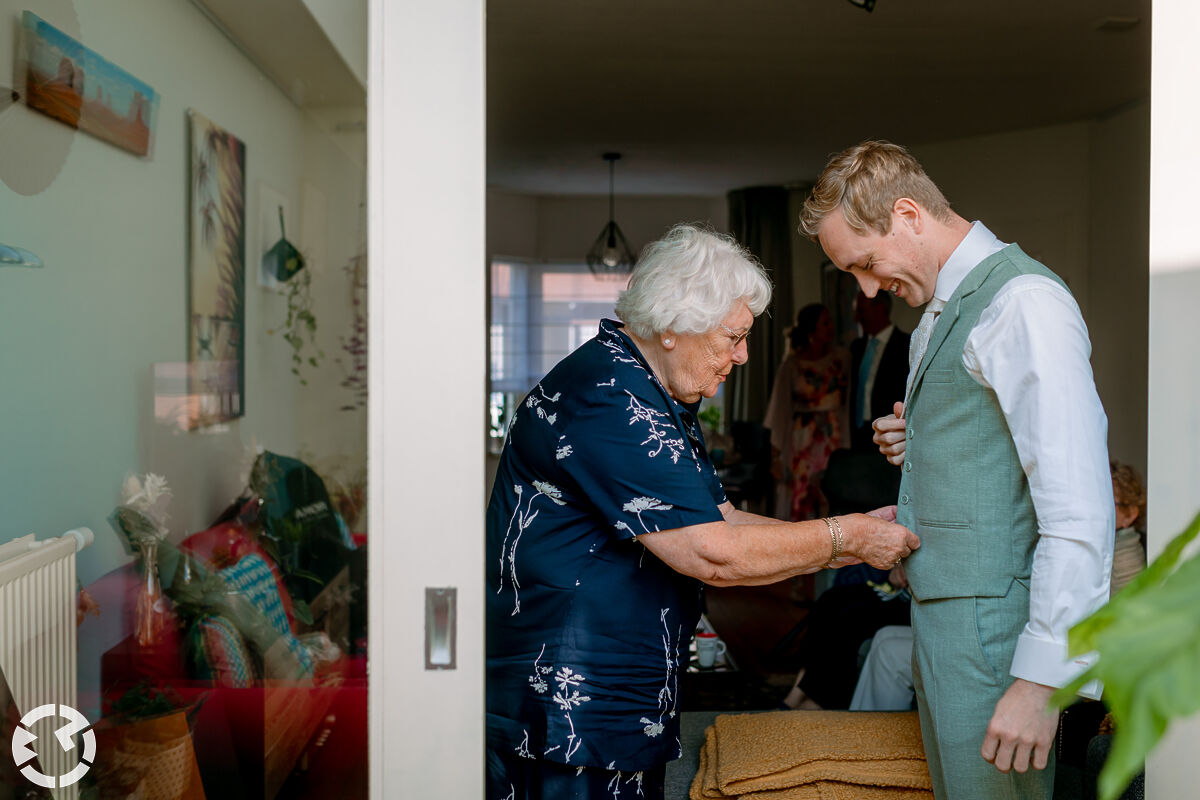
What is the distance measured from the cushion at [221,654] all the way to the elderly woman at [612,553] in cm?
37

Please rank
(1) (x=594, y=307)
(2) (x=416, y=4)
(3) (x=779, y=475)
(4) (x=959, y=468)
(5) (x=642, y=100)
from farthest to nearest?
(1) (x=594, y=307)
(3) (x=779, y=475)
(5) (x=642, y=100)
(4) (x=959, y=468)
(2) (x=416, y=4)

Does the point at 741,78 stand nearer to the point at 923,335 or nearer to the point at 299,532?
the point at 923,335

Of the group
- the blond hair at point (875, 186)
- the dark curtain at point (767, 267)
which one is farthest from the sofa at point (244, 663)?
the dark curtain at point (767, 267)

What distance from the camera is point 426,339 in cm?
116

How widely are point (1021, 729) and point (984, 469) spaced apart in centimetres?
34

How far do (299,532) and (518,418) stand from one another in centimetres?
39

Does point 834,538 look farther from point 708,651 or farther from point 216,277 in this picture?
point 708,651

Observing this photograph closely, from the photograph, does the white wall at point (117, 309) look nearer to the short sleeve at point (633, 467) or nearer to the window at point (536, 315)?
the short sleeve at point (633, 467)

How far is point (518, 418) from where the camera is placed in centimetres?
148

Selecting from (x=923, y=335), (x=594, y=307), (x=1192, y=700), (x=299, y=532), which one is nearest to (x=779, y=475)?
(x=594, y=307)

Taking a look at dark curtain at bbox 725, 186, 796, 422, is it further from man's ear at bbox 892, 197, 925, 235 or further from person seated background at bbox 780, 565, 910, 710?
man's ear at bbox 892, 197, 925, 235

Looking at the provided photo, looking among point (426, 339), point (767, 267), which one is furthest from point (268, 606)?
point (767, 267)

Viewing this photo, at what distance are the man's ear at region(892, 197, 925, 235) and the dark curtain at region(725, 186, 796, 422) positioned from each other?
5.80 m

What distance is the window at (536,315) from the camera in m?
7.87
